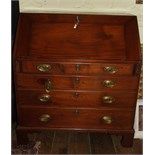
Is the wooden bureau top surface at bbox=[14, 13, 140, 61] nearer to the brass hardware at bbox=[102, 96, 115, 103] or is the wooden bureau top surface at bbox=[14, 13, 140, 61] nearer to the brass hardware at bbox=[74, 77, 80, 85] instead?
the brass hardware at bbox=[74, 77, 80, 85]

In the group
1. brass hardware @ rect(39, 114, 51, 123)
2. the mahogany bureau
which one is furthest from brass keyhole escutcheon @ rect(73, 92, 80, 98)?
brass hardware @ rect(39, 114, 51, 123)

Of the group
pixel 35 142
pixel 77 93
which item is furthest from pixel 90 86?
pixel 35 142

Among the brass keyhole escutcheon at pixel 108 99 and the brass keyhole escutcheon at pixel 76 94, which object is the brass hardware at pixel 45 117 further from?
the brass keyhole escutcheon at pixel 108 99

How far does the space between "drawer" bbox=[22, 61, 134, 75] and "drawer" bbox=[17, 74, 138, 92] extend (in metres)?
0.05

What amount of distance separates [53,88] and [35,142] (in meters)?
0.66

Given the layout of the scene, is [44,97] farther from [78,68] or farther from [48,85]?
[78,68]

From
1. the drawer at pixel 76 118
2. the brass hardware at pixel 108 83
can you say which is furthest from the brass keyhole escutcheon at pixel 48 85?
the brass hardware at pixel 108 83

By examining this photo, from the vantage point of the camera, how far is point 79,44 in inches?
115

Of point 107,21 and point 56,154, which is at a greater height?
point 107,21

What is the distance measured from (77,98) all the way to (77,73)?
0.25 m

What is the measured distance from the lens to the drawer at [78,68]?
9.04 ft
